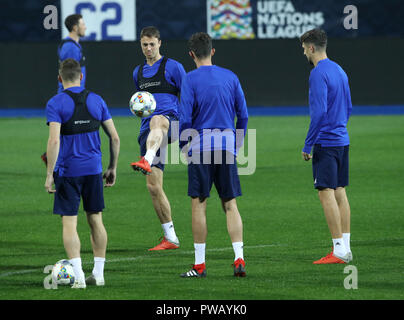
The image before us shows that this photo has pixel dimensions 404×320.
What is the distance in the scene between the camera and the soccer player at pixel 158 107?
32.8ft

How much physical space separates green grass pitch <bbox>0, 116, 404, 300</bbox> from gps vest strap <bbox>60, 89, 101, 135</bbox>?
127cm

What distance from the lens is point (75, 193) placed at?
24.9ft

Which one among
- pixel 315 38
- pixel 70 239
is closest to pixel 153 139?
pixel 315 38

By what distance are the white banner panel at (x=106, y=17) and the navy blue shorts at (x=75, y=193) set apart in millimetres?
24118

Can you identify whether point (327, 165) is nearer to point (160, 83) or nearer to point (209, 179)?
point (209, 179)

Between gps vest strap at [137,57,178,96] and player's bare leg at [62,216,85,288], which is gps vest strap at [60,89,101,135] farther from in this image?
gps vest strap at [137,57,178,96]

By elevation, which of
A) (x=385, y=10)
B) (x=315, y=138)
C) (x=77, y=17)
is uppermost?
(x=385, y=10)

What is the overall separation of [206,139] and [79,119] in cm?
117

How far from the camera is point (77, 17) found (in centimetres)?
1441

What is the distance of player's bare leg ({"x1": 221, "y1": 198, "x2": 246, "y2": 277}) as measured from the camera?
316 inches

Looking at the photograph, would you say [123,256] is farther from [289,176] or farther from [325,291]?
[289,176]

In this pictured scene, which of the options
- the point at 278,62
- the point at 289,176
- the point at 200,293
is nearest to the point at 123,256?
the point at 200,293

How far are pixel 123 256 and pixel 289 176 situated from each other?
7087 mm

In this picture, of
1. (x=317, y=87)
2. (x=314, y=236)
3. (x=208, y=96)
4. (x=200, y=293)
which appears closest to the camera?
(x=200, y=293)
